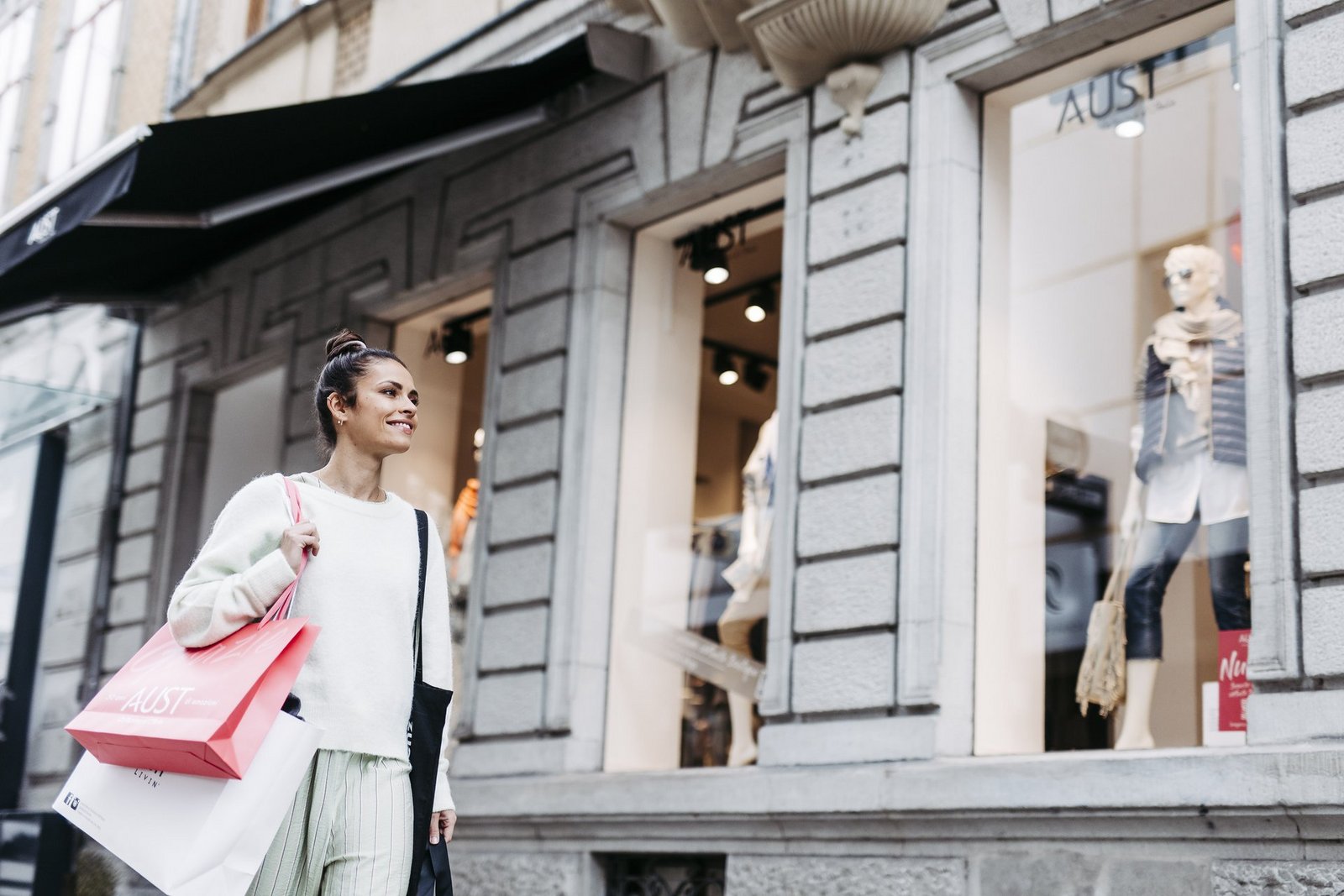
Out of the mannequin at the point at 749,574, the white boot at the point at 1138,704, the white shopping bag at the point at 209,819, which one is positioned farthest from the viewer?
the mannequin at the point at 749,574

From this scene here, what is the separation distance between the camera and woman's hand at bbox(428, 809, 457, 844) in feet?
13.3

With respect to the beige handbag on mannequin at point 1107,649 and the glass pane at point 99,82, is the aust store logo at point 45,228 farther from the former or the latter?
the glass pane at point 99,82

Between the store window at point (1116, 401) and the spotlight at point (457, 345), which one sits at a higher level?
the spotlight at point (457, 345)

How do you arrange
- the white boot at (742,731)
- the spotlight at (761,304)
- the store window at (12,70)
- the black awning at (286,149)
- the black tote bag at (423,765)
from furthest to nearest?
the store window at (12,70) < the spotlight at (761,304) < the black awning at (286,149) < the white boot at (742,731) < the black tote bag at (423,765)

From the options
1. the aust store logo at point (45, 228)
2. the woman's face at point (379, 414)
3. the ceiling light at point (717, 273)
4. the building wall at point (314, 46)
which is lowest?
the woman's face at point (379, 414)

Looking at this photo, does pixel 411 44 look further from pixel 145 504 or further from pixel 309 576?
pixel 309 576

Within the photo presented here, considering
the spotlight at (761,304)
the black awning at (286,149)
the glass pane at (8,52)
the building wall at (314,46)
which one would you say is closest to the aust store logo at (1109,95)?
the spotlight at (761,304)

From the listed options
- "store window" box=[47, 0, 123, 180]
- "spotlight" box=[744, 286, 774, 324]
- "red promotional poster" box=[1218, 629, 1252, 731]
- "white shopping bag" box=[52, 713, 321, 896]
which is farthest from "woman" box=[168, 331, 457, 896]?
"store window" box=[47, 0, 123, 180]

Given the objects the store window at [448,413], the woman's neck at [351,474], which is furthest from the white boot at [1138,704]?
the store window at [448,413]

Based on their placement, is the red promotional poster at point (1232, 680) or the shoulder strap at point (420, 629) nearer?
the shoulder strap at point (420, 629)

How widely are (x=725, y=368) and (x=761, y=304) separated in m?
0.44

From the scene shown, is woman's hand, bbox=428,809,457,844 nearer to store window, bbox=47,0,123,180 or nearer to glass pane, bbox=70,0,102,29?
store window, bbox=47,0,123,180

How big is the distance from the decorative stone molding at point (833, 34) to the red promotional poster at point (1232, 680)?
3.02 metres

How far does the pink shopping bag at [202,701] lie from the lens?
3500mm
